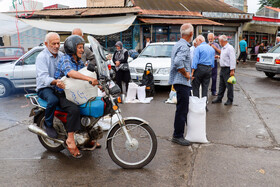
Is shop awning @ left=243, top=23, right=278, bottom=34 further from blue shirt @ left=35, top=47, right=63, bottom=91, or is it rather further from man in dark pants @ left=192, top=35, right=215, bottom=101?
blue shirt @ left=35, top=47, right=63, bottom=91

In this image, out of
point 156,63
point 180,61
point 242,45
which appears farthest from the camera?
point 242,45

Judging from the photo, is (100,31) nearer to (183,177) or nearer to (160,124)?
(160,124)

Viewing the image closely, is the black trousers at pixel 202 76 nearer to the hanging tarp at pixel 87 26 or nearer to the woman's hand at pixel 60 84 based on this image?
the woman's hand at pixel 60 84

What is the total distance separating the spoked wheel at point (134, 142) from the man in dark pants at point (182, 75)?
3.35ft

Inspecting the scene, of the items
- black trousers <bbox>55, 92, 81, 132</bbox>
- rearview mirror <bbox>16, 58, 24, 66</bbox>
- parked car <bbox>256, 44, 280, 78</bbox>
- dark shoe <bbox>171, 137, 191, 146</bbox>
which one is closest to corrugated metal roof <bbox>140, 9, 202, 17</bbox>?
parked car <bbox>256, 44, 280, 78</bbox>

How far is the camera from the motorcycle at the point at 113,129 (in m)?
3.40

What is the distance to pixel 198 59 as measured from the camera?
20.0 ft

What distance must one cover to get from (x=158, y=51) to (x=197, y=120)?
598 cm

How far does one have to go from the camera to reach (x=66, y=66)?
344 centimetres

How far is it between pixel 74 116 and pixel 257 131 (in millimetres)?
3617

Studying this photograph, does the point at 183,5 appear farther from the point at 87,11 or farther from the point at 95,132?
the point at 95,132

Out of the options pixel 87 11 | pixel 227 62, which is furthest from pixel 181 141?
pixel 87 11

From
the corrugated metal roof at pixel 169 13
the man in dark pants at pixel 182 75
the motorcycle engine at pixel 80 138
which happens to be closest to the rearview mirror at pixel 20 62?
the motorcycle engine at pixel 80 138

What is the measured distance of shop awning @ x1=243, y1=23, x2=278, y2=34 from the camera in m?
24.2
